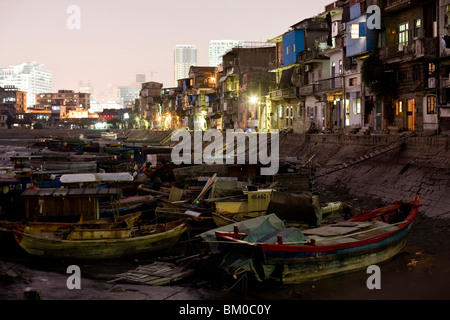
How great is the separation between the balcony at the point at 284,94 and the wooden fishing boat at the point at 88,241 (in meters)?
38.0

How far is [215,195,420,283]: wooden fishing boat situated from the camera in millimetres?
14633

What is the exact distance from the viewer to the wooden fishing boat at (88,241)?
706 inches

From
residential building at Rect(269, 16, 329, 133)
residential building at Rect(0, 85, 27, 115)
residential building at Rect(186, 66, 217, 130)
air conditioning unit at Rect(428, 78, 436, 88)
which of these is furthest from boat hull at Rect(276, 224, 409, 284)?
residential building at Rect(0, 85, 27, 115)

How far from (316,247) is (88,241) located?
8328 millimetres

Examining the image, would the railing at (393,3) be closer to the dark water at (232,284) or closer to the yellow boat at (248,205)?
the yellow boat at (248,205)

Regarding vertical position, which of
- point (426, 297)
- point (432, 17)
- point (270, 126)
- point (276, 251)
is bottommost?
point (426, 297)

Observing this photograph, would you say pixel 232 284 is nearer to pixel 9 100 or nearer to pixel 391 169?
pixel 391 169

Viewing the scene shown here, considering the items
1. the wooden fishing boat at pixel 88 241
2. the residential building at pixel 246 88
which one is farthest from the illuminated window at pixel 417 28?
the residential building at pixel 246 88
